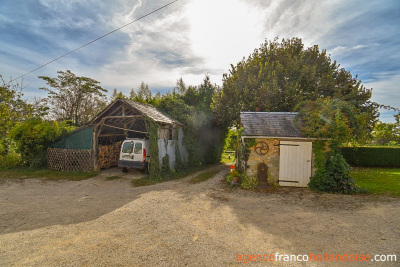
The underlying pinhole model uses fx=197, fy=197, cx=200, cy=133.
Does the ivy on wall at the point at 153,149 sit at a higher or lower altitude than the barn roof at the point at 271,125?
lower

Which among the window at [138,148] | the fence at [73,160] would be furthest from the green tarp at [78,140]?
the window at [138,148]

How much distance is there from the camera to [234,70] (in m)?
19.5

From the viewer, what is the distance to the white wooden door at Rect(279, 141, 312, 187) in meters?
9.27

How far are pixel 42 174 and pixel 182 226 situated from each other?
35.8 feet

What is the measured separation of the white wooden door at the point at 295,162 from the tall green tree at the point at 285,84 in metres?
7.34

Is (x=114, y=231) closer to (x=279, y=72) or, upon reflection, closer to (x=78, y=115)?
(x=279, y=72)

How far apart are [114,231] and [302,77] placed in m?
16.4

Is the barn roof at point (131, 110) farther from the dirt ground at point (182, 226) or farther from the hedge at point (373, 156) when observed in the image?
the hedge at point (373, 156)

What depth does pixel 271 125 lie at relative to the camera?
1009 cm

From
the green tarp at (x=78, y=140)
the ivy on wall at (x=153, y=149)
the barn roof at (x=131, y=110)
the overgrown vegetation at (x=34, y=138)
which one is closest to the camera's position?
the ivy on wall at (x=153, y=149)

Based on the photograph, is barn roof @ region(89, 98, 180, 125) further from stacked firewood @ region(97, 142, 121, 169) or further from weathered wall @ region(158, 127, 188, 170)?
stacked firewood @ region(97, 142, 121, 169)

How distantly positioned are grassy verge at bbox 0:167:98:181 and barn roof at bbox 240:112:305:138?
31.1ft

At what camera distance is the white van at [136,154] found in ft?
37.0

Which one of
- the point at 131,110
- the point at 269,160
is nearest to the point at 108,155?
the point at 131,110
